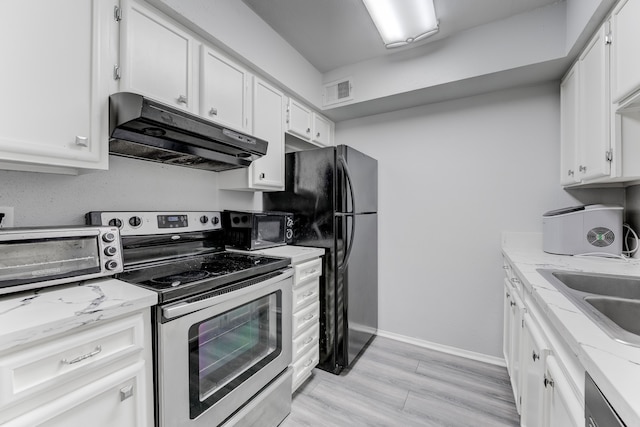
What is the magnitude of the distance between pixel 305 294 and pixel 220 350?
0.69 meters

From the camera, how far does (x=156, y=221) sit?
158 cm

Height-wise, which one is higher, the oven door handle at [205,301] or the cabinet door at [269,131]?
the cabinet door at [269,131]

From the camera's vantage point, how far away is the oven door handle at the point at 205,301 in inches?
40.3

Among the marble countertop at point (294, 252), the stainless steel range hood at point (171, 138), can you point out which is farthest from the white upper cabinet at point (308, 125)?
the marble countertop at point (294, 252)

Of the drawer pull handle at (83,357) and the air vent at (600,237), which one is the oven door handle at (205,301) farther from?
the air vent at (600,237)

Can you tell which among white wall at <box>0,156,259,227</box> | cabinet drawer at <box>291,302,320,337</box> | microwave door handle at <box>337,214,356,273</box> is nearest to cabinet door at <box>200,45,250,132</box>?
white wall at <box>0,156,259,227</box>

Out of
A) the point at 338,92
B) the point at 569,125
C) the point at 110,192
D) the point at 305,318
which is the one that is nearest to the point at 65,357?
the point at 110,192

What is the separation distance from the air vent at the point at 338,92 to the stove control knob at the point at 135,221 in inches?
73.4

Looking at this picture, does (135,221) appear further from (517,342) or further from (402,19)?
(517,342)

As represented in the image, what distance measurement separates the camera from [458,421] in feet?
5.35

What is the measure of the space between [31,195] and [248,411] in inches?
55.3

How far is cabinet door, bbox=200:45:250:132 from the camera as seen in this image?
5.17 feet

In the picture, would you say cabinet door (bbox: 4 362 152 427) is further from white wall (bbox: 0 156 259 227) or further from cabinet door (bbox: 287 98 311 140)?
cabinet door (bbox: 287 98 311 140)

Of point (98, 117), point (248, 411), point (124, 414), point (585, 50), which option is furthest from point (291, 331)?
point (585, 50)
